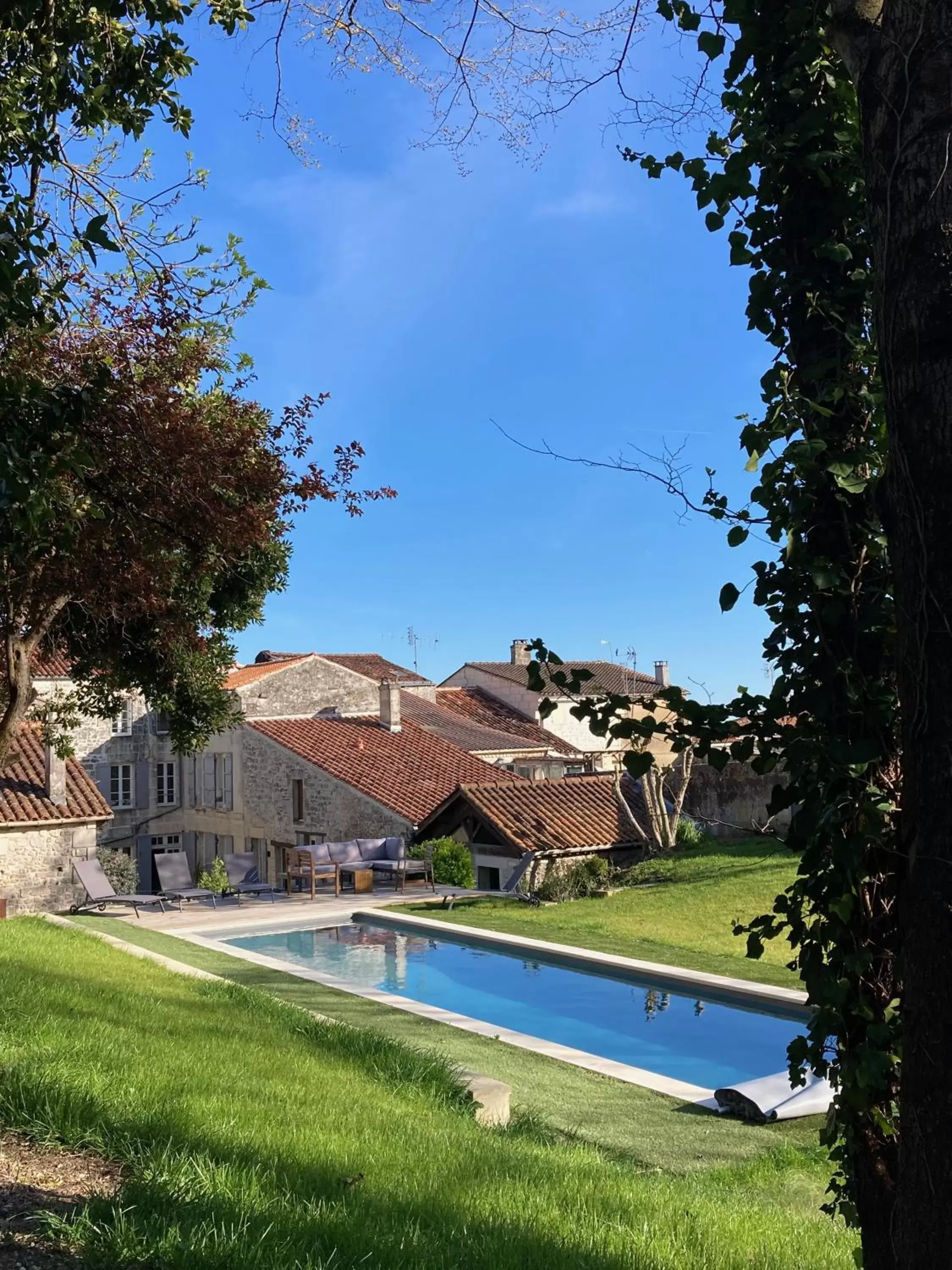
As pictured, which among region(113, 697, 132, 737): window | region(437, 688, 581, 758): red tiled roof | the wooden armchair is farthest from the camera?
region(437, 688, 581, 758): red tiled roof

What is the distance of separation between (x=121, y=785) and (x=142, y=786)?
0.74 metres

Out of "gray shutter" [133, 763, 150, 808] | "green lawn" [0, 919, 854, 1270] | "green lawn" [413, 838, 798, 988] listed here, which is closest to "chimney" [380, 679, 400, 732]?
"gray shutter" [133, 763, 150, 808]

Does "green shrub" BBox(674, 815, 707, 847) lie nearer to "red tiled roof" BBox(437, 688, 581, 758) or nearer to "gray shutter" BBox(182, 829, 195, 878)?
"red tiled roof" BBox(437, 688, 581, 758)

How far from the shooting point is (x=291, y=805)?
33.5 meters

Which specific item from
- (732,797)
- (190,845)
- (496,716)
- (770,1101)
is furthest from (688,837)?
(190,845)

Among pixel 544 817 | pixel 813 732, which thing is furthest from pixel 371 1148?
pixel 544 817

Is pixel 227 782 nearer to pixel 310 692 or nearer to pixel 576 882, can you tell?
pixel 310 692

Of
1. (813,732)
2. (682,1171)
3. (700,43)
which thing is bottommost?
(682,1171)

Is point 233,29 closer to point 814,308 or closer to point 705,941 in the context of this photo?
point 814,308

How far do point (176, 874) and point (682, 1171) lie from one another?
2070 cm

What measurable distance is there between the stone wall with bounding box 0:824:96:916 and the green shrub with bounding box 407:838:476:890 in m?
8.61

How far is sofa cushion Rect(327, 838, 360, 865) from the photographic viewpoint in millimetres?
27000

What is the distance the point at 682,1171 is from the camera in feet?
24.2

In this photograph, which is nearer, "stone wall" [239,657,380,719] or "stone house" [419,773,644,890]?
"stone house" [419,773,644,890]
